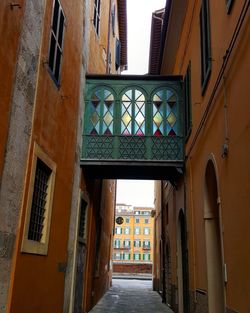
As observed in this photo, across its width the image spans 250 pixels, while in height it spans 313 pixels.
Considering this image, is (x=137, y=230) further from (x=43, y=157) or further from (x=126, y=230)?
(x=43, y=157)

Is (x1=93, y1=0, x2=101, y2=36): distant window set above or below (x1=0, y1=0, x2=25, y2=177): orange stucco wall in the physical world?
above

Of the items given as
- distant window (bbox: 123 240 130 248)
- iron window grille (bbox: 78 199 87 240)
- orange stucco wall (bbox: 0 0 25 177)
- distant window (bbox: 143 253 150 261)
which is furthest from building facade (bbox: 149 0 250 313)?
distant window (bbox: 123 240 130 248)

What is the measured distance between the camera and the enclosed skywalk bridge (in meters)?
11.5

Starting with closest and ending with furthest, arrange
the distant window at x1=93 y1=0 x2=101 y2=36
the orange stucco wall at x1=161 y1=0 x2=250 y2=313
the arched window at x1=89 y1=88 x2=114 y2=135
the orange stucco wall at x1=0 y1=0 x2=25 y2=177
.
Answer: the orange stucco wall at x1=161 y1=0 x2=250 y2=313, the orange stucco wall at x1=0 y1=0 x2=25 y2=177, the arched window at x1=89 y1=88 x2=114 y2=135, the distant window at x1=93 y1=0 x2=101 y2=36

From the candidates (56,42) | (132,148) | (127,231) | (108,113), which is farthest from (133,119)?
(127,231)

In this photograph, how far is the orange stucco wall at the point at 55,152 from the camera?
22.1ft

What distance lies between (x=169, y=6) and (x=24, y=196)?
7556 mm

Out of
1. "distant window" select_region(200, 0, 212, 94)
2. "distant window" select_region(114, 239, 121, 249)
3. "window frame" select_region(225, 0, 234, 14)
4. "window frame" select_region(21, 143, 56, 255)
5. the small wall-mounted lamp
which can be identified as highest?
"distant window" select_region(114, 239, 121, 249)

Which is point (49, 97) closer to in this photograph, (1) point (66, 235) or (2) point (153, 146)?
(1) point (66, 235)

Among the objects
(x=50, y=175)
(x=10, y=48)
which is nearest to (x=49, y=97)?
(x=50, y=175)

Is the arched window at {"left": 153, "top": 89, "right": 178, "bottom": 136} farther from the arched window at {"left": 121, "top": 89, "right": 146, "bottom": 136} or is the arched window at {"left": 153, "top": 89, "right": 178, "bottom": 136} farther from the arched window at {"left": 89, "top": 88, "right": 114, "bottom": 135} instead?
the arched window at {"left": 89, "top": 88, "right": 114, "bottom": 135}

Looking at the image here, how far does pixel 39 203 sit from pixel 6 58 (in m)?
3.00

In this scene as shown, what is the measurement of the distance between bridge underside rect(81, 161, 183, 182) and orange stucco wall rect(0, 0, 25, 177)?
5617mm

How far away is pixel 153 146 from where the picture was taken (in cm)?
1160
